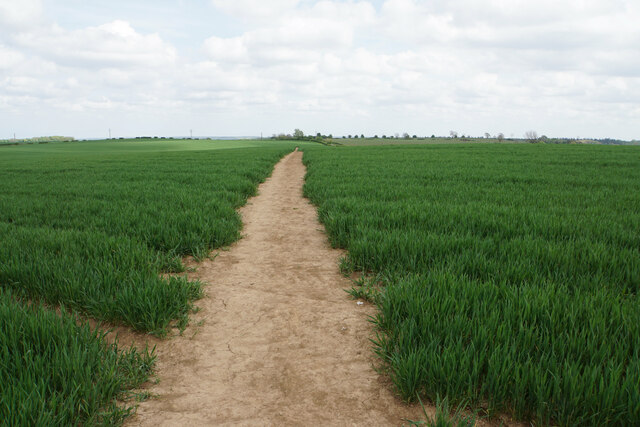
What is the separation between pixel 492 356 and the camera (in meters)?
2.17

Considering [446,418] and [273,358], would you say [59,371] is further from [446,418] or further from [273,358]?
[446,418]

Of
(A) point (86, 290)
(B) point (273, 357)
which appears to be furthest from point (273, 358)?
(A) point (86, 290)

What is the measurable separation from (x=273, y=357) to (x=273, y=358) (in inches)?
0.5

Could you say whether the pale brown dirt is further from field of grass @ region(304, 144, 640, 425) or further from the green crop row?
the green crop row

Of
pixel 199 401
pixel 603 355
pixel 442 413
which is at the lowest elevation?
pixel 199 401

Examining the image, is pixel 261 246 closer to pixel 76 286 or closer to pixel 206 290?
pixel 206 290

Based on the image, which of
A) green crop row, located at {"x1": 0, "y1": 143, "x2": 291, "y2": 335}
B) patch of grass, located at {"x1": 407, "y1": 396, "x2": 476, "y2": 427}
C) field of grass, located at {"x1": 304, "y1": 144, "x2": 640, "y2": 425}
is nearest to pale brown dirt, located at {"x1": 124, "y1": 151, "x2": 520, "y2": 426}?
patch of grass, located at {"x1": 407, "y1": 396, "x2": 476, "y2": 427}

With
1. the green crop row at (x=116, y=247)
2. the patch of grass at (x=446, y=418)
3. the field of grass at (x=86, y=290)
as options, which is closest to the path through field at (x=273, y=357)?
the patch of grass at (x=446, y=418)

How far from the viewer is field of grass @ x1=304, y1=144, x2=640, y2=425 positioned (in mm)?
2035

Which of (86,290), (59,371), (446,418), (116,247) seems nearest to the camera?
(446,418)

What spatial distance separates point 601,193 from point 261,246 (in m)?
8.00

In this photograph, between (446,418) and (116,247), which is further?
(116,247)

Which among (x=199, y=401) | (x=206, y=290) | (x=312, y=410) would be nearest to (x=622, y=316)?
(x=312, y=410)

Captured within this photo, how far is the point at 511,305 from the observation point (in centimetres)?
277
